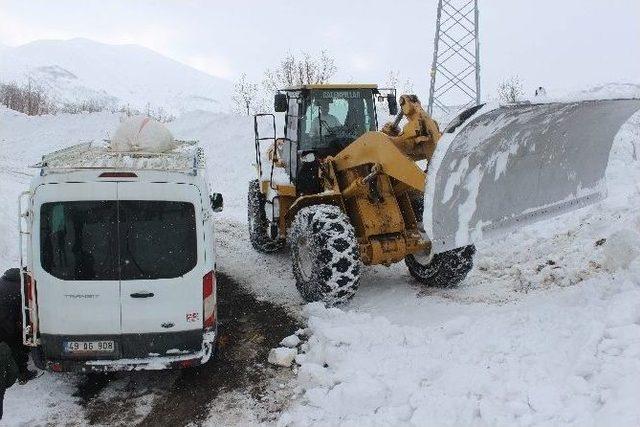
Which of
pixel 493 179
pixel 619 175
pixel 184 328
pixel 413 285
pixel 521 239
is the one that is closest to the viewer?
pixel 184 328

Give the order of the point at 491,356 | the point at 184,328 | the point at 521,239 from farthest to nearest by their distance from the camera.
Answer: the point at 521,239 → the point at 184,328 → the point at 491,356

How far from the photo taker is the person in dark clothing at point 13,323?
5211 mm

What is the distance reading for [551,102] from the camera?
4844mm

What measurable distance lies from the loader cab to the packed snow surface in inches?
68.1

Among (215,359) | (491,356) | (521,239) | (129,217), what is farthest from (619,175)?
(129,217)

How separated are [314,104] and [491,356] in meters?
4.17

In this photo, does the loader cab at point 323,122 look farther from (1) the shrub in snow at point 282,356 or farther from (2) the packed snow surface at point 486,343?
(1) the shrub in snow at point 282,356

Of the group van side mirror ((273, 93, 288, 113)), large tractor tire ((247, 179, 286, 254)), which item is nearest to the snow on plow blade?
van side mirror ((273, 93, 288, 113))

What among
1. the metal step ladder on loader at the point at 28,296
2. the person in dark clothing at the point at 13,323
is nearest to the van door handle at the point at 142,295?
the metal step ladder on loader at the point at 28,296

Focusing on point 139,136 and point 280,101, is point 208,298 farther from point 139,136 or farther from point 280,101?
point 280,101

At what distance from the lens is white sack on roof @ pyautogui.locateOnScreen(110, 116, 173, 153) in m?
6.09

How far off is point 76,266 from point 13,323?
1.02 meters

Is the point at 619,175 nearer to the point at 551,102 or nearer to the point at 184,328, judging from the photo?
the point at 551,102

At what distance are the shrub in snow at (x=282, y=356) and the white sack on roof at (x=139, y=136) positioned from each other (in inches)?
100
